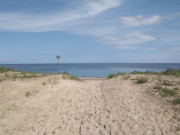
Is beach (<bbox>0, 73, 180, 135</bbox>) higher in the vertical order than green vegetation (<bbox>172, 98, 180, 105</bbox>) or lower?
lower

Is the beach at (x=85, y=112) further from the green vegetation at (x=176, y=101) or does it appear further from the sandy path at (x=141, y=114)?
A: the green vegetation at (x=176, y=101)

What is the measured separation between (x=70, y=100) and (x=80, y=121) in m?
2.76

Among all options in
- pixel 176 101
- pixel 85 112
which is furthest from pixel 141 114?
pixel 85 112

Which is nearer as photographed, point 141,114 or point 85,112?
point 141,114

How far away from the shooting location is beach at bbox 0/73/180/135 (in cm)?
660

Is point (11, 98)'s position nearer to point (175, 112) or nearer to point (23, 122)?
point (23, 122)

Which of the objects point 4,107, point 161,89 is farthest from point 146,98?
point 4,107

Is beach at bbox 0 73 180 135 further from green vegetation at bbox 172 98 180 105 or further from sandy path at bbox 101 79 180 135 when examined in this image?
green vegetation at bbox 172 98 180 105

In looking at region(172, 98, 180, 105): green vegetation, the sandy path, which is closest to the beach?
the sandy path

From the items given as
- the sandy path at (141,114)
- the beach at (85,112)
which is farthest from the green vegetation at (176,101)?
the sandy path at (141,114)

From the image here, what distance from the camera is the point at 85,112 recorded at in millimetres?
8273

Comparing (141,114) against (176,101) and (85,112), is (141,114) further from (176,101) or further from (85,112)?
(85,112)

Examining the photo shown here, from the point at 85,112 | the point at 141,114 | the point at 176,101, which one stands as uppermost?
the point at 176,101

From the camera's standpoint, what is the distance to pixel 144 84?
1244 cm
